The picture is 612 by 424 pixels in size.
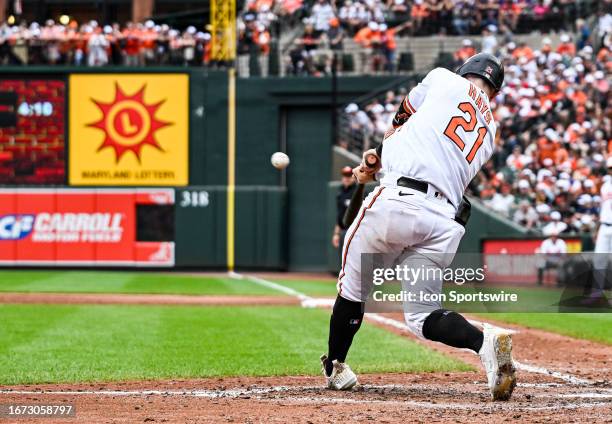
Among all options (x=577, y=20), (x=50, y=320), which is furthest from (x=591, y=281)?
(x=577, y=20)

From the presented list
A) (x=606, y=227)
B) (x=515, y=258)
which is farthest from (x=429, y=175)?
(x=515, y=258)

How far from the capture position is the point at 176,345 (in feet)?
32.3

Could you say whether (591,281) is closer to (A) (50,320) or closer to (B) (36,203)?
(A) (50,320)

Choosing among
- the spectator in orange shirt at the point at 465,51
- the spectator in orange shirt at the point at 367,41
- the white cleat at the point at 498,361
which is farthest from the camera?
Result: the spectator in orange shirt at the point at 367,41

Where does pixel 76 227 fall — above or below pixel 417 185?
below

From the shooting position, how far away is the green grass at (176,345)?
7914 millimetres

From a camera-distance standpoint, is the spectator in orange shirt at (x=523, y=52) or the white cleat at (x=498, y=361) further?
the spectator in orange shirt at (x=523, y=52)

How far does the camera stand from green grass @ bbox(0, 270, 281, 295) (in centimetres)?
1905

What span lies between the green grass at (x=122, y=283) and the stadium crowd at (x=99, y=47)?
5580mm

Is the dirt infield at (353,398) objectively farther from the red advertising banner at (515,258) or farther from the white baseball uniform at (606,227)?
the red advertising banner at (515,258)

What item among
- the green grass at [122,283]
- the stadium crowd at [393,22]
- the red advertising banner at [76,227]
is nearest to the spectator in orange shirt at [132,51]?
the red advertising banner at [76,227]

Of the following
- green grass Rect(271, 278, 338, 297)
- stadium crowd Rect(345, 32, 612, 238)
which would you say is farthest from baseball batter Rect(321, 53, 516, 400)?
stadium crowd Rect(345, 32, 612, 238)

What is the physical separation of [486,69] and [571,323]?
268 inches

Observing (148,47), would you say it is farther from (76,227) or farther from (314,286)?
(314,286)
